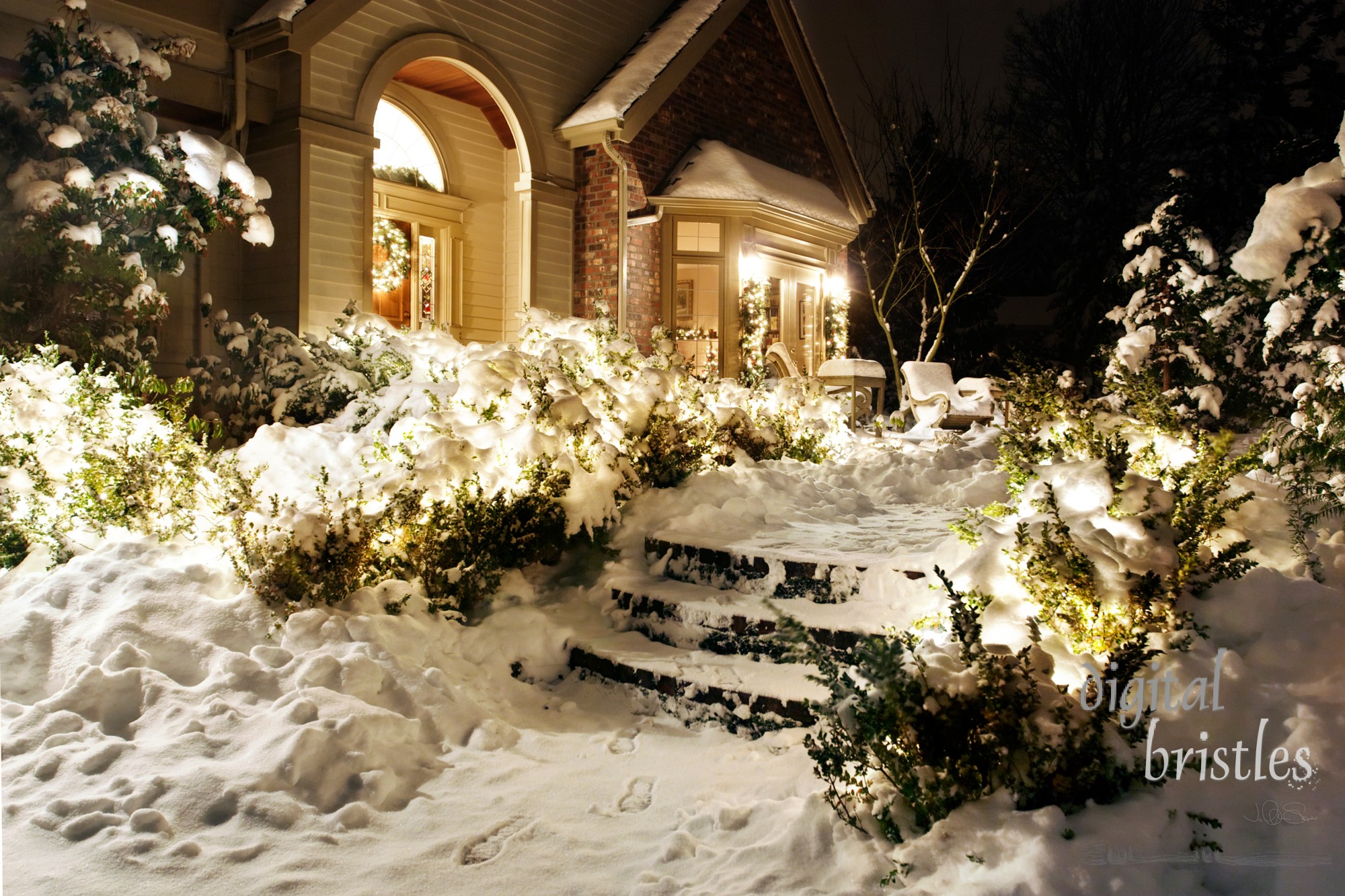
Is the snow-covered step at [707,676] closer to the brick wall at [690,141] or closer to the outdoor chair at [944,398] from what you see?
the brick wall at [690,141]

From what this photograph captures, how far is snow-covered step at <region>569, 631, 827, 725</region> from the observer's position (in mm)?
3990

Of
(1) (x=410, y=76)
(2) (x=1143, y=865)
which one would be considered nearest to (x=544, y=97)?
(1) (x=410, y=76)

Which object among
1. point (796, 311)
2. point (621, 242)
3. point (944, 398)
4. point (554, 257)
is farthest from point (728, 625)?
point (796, 311)

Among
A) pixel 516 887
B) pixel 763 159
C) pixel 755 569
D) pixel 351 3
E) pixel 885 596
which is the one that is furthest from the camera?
pixel 763 159

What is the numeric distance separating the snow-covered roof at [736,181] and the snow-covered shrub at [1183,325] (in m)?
4.85

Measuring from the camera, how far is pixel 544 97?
1192 cm

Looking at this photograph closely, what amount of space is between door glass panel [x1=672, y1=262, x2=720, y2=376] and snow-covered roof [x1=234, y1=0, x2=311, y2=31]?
226 inches

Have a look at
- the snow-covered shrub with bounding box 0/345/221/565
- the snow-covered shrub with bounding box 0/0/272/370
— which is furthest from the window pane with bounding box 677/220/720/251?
the snow-covered shrub with bounding box 0/345/221/565

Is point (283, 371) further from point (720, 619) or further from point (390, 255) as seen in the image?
point (720, 619)

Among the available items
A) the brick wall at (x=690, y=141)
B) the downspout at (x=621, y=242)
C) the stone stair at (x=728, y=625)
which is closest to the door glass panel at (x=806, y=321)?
the brick wall at (x=690, y=141)

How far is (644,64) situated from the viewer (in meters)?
12.4

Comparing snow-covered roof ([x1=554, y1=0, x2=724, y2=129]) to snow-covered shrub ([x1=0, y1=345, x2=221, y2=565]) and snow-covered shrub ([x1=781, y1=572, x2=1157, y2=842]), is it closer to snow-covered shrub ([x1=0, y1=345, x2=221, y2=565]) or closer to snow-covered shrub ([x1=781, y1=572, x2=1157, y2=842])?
snow-covered shrub ([x1=0, y1=345, x2=221, y2=565])

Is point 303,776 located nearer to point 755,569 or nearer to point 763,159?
point 755,569

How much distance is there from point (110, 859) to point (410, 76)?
10521mm
